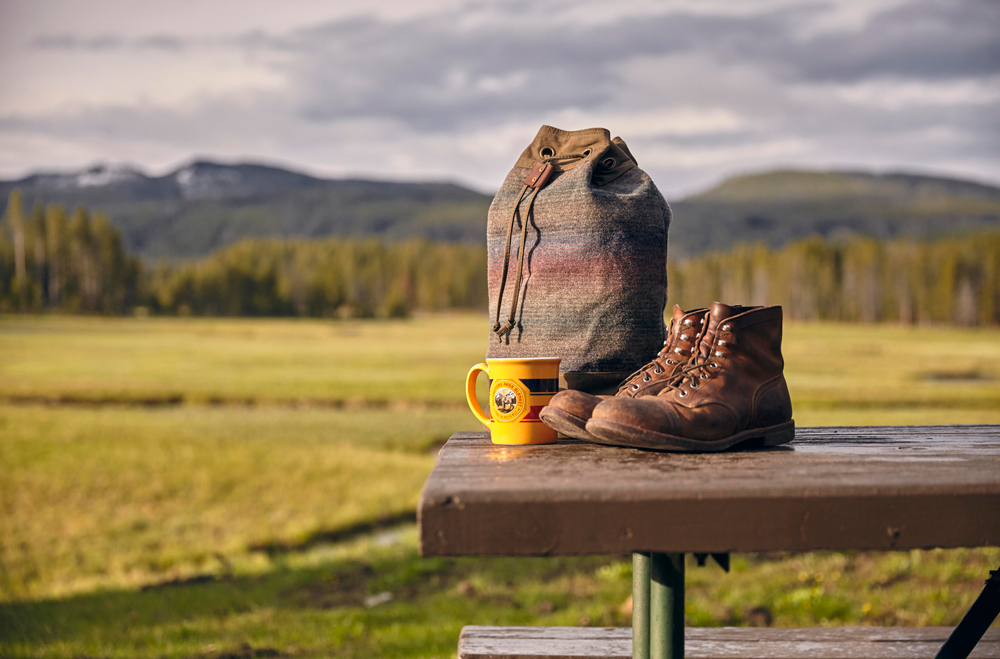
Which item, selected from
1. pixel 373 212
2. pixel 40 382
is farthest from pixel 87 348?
pixel 373 212

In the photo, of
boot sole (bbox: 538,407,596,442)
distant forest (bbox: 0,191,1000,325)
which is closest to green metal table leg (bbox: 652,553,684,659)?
boot sole (bbox: 538,407,596,442)

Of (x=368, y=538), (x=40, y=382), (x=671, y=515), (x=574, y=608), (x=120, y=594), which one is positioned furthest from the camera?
(x=40, y=382)

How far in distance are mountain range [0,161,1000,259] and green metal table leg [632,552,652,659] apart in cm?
2479

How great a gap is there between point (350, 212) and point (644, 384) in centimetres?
13803

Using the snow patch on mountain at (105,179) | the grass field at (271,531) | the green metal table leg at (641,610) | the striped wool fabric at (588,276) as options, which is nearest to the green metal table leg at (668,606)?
the green metal table leg at (641,610)

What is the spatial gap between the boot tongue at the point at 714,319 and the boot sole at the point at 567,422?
0.33 m

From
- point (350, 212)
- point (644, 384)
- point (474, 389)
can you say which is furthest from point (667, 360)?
point (350, 212)

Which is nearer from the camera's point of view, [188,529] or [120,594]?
[120,594]

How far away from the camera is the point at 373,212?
483 ft

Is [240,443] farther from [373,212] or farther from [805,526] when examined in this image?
[373,212]

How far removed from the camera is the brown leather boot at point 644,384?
5.59 ft

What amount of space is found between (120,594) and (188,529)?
3.13 meters

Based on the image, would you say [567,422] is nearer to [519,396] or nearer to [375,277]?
[519,396]

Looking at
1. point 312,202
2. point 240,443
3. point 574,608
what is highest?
point 312,202
